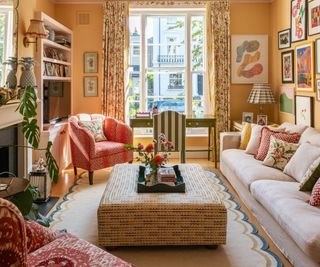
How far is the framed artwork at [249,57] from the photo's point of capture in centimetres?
665

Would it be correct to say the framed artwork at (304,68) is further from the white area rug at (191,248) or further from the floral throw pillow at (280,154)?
the white area rug at (191,248)

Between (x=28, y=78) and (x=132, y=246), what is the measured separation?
226 centimetres

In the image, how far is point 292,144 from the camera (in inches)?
167

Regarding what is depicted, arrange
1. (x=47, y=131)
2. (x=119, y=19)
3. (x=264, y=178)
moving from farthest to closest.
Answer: (x=119, y=19) < (x=47, y=131) < (x=264, y=178)

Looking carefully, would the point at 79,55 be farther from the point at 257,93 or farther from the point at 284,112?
→ the point at 284,112

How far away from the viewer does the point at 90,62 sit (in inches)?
265

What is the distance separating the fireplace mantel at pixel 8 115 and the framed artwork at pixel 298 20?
12.4 feet

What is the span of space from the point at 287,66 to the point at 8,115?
4.11 metres

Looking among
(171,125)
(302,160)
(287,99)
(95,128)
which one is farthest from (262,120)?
(95,128)

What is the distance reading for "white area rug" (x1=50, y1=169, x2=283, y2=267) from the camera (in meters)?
2.87

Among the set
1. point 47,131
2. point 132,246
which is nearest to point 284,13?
point 47,131

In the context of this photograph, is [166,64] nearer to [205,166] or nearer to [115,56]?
[115,56]

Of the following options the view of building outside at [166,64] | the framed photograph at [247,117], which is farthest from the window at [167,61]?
the framed photograph at [247,117]

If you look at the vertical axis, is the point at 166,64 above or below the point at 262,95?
above
